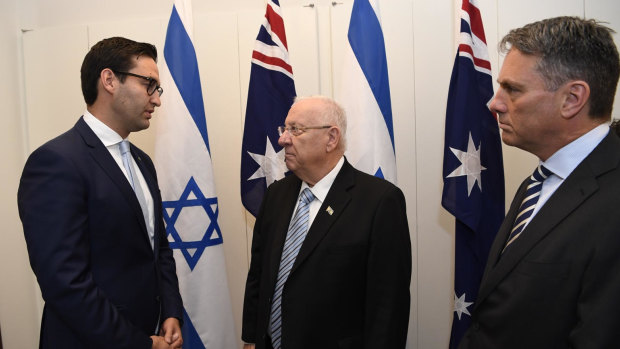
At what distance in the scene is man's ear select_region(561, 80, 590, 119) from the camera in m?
1.15

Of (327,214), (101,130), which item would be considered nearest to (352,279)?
(327,214)

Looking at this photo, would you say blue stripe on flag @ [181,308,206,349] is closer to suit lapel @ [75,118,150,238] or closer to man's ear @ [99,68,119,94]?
suit lapel @ [75,118,150,238]

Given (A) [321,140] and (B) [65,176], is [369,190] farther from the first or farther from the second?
(B) [65,176]

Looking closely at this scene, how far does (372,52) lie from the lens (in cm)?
236

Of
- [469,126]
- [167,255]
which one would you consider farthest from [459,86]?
[167,255]

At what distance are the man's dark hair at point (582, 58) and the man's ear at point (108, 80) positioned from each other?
1386 millimetres

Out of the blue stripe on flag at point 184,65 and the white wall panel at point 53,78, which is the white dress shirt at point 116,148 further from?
the white wall panel at point 53,78

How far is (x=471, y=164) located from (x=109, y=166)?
5.27 feet

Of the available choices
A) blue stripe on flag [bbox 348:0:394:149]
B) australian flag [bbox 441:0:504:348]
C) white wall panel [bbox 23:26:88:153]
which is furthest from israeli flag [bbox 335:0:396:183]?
white wall panel [bbox 23:26:88:153]

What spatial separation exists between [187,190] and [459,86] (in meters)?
1.46

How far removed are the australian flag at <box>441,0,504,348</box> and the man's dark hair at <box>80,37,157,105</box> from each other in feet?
4.86

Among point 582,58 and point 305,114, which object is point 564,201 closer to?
point 582,58

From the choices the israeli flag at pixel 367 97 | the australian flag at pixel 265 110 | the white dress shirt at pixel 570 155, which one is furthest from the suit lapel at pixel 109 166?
the white dress shirt at pixel 570 155

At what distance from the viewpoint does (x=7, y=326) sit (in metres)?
2.96
